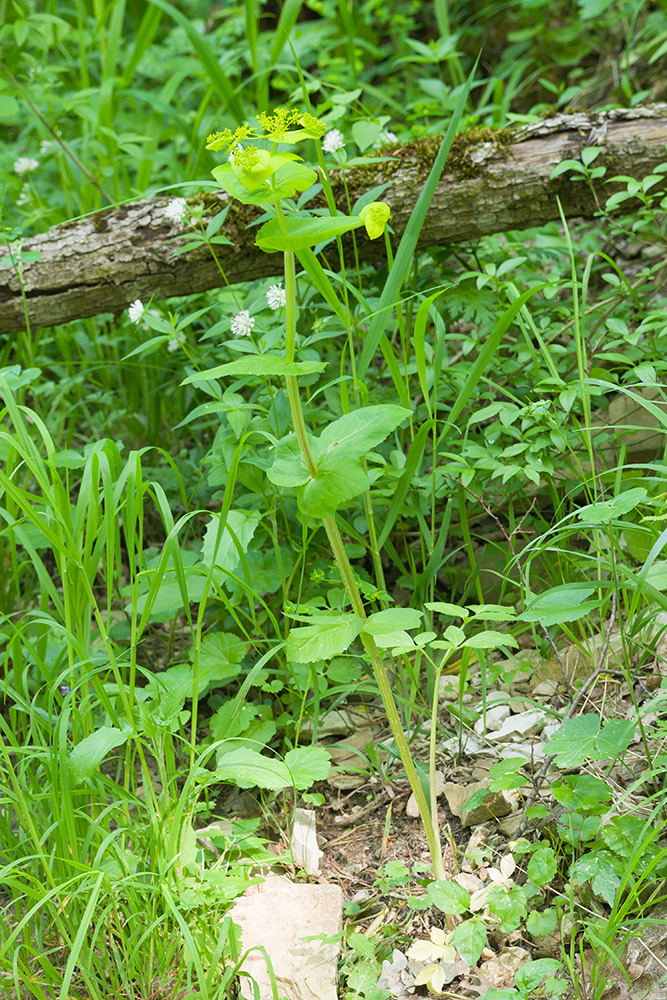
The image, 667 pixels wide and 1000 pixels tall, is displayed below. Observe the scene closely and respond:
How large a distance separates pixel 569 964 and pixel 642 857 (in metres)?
0.18

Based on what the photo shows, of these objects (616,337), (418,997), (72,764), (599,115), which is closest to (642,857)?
(418,997)

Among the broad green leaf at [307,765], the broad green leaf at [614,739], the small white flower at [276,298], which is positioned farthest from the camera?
the small white flower at [276,298]

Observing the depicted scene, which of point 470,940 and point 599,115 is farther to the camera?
point 599,115

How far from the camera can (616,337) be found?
2002 mm

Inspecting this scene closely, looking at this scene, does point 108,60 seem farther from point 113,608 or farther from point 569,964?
point 569,964

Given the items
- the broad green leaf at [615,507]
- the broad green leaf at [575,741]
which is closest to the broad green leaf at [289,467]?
the broad green leaf at [615,507]

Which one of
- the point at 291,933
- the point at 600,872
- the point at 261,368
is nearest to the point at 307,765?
the point at 291,933

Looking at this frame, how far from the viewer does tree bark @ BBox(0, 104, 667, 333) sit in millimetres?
1934

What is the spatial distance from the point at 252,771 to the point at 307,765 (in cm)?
13

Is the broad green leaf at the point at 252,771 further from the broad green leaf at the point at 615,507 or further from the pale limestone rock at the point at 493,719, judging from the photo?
the broad green leaf at the point at 615,507

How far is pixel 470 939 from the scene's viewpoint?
3.55 ft

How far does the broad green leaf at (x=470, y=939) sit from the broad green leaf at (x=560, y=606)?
1.50 ft

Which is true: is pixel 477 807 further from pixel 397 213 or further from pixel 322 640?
pixel 397 213

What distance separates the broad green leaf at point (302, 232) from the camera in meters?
0.98
